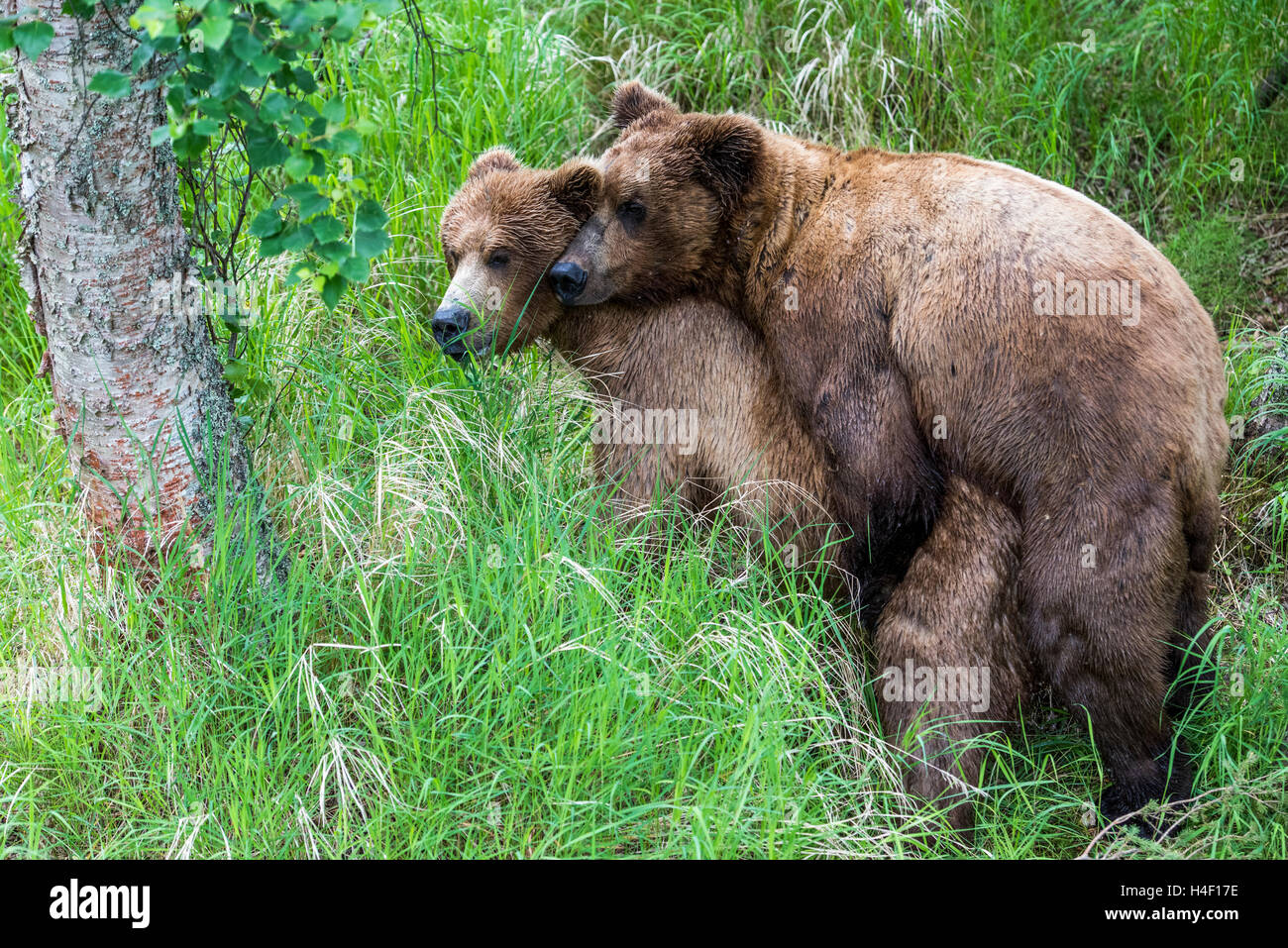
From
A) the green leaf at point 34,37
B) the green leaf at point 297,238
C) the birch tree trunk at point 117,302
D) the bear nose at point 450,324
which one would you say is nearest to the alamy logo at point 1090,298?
the bear nose at point 450,324

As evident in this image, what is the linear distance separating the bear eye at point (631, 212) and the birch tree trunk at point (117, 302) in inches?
56.1

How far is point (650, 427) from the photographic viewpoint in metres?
4.17

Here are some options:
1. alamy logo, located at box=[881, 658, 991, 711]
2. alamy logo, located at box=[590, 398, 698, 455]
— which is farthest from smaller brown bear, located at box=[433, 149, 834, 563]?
alamy logo, located at box=[881, 658, 991, 711]

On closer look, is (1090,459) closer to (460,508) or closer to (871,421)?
(871,421)

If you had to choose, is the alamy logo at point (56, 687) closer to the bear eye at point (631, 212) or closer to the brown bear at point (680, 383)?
the brown bear at point (680, 383)

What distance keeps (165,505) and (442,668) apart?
1.09m

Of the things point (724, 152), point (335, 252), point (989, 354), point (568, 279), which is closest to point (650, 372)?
point (568, 279)

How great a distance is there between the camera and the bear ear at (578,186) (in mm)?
4109

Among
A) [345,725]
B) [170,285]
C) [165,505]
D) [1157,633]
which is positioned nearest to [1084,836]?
[1157,633]

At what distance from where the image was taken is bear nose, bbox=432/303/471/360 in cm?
402

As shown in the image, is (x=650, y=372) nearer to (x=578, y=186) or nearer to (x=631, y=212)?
(x=631, y=212)

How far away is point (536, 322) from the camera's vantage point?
429cm

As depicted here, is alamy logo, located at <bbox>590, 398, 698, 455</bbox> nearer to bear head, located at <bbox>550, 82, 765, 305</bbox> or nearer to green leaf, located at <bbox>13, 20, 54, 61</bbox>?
bear head, located at <bbox>550, 82, 765, 305</bbox>

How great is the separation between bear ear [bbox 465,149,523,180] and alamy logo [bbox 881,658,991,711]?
7.29ft
